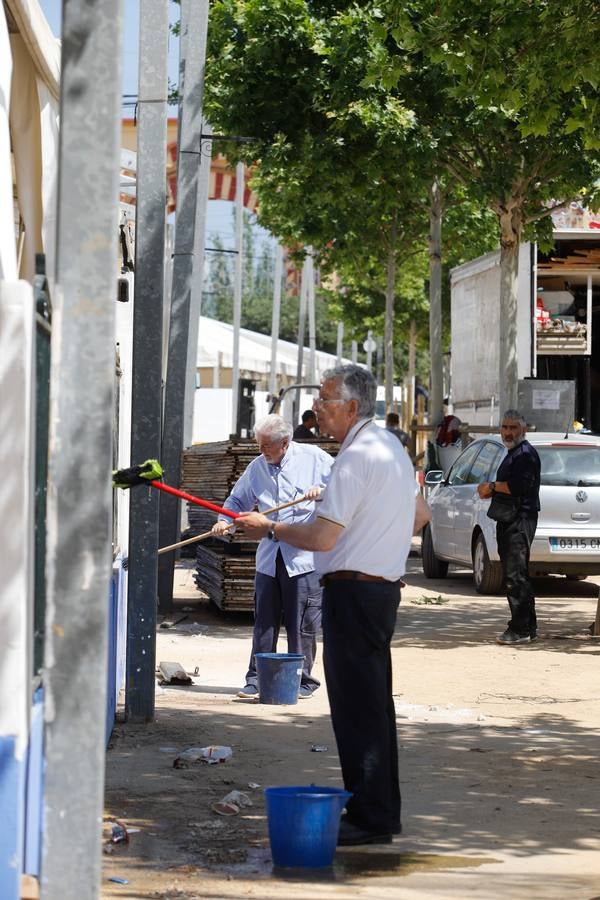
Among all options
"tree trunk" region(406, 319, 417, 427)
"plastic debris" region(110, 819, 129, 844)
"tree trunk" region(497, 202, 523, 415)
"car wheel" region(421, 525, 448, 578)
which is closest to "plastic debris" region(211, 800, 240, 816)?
"plastic debris" region(110, 819, 129, 844)

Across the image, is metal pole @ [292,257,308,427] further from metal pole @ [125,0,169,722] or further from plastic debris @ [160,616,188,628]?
metal pole @ [125,0,169,722]

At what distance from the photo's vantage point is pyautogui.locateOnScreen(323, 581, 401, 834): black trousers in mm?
→ 6582

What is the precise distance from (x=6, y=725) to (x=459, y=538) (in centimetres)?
1338

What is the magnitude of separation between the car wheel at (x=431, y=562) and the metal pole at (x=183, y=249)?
14.1 ft

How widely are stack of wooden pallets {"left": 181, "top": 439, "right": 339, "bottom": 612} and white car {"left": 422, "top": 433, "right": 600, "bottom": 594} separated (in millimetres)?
2104

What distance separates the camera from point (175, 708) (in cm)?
998

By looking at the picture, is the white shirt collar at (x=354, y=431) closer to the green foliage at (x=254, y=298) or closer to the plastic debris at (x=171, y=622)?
the plastic debris at (x=171, y=622)

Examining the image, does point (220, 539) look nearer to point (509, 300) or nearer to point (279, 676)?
point (279, 676)

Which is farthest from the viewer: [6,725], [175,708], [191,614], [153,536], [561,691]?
[191,614]

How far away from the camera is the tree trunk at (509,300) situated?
21.3m

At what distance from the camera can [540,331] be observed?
80.9 ft

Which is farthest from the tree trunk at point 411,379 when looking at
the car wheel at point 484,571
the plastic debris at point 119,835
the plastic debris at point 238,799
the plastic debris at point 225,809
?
the plastic debris at point 119,835

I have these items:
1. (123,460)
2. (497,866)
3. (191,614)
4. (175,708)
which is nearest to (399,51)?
(191,614)

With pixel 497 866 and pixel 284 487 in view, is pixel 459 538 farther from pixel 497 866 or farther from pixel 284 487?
pixel 497 866
